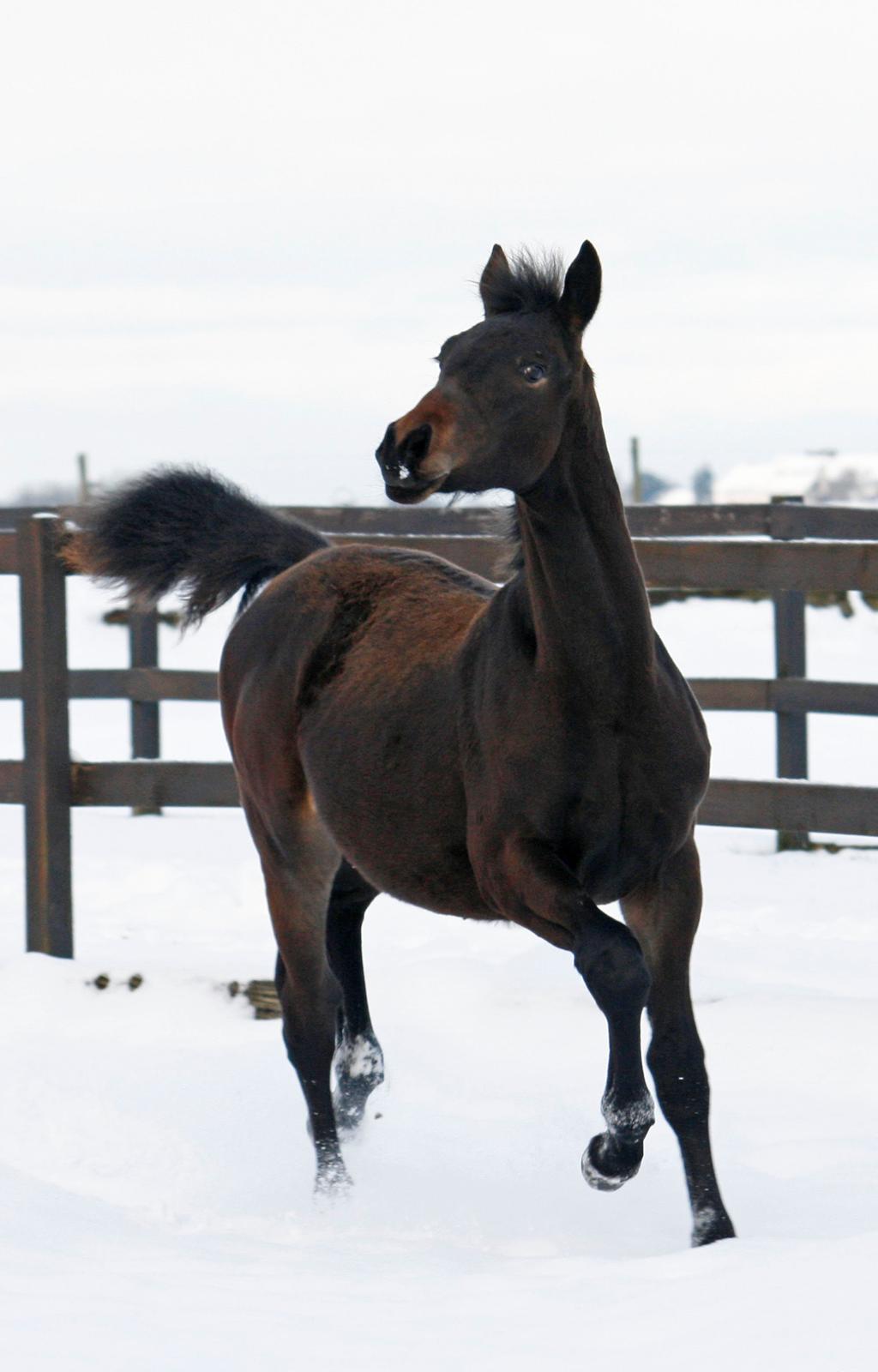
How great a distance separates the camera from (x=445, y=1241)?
3.50m

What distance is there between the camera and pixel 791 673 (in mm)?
7480

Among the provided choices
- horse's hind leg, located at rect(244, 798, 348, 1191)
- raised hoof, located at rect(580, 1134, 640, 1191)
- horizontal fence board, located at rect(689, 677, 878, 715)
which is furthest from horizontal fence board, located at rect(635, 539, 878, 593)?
raised hoof, located at rect(580, 1134, 640, 1191)

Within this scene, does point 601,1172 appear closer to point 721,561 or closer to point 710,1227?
point 710,1227

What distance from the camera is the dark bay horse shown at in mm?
3059

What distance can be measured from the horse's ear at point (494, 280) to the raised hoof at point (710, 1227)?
1.80 meters

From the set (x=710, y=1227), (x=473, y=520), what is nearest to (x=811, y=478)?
(x=473, y=520)

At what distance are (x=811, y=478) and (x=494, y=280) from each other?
55.6 meters

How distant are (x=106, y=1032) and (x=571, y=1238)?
74.8 inches

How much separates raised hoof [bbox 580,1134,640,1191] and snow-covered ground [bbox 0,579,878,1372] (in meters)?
0.14

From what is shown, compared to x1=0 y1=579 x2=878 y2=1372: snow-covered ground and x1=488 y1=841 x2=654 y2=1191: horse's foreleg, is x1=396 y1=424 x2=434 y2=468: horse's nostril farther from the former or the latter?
x1=0 y1=579 x2=878 y2=1372: snow-covered ground

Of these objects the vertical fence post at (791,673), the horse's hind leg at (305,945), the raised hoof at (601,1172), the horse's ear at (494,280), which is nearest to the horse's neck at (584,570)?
the horse's ear at (494,280)

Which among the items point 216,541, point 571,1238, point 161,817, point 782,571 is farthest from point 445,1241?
point 161,817

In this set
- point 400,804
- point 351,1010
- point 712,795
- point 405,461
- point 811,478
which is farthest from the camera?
point 811,478

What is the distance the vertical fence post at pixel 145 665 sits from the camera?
8.36 m
